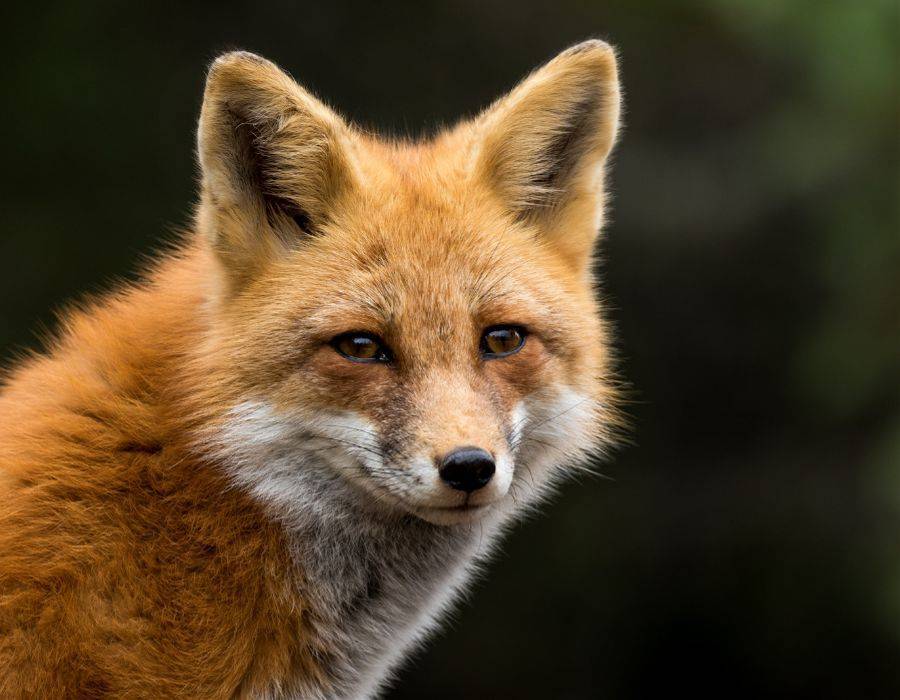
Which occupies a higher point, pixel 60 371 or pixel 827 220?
pixel 60 371

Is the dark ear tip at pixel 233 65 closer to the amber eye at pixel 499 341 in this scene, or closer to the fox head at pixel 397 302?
the fox head at pixel 397 302

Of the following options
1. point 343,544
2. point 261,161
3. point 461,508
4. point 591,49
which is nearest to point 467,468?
point 461,508

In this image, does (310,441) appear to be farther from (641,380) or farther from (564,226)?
(641,380)

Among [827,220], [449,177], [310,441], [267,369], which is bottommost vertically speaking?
[827,220]

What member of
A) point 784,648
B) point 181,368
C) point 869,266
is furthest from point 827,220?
point 181,368

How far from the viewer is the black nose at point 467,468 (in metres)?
3.30

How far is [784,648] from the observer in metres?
8.12

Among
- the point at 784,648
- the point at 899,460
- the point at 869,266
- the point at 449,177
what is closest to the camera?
the point at 449,177

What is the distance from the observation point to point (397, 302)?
11.8 ft

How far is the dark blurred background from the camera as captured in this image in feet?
26.4

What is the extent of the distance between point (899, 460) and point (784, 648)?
2.71 m

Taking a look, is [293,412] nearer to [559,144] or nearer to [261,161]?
[261,161]

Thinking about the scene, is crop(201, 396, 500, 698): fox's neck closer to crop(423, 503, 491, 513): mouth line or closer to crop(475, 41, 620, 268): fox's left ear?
crop(423, 503, 491, 513): mouth line

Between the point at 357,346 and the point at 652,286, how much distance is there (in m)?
5.16
